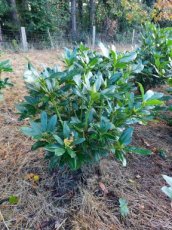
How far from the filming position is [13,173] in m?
1.82

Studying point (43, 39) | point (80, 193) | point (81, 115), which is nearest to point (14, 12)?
point (43, 39)

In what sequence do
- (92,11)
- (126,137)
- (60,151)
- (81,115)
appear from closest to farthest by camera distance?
(60,151) < (126,137) < (81,115) < (92,11)

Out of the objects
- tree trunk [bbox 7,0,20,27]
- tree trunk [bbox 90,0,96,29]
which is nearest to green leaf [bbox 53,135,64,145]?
tree trunk [bbox 7,0,20,27]

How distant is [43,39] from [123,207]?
35.9ft

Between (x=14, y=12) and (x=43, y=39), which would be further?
(x=43, y=39)

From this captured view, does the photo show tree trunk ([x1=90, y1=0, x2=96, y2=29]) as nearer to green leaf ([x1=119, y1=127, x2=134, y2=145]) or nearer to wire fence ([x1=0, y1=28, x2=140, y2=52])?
wire fence ([x1=0, y1=28, x2=140, y2=52])

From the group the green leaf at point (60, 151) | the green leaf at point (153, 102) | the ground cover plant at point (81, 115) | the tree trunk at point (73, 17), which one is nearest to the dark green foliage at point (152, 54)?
the ground cover plant at point (81, 115)

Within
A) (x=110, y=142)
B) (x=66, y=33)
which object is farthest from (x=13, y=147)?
(x=66, y=33)

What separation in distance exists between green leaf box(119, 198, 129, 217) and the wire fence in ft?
24.2

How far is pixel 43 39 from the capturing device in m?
11.4

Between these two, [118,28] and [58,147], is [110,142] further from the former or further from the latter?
[118,28]

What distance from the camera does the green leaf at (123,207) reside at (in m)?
1.56

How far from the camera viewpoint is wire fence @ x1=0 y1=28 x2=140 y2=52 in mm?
8719

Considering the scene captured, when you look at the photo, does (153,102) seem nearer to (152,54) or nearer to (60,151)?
(60,151)
